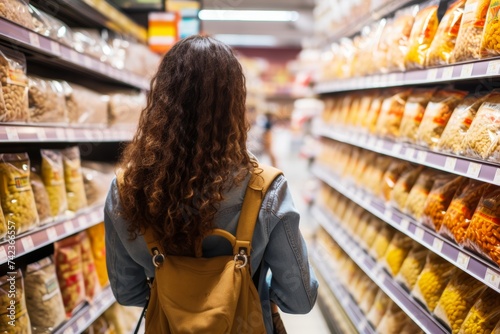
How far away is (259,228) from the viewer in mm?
1156

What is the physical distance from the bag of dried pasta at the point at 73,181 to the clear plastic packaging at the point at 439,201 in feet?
5.21

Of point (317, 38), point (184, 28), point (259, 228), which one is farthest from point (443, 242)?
point (317, 38)

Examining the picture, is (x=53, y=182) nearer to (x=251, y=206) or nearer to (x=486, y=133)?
(x=251, y=206)

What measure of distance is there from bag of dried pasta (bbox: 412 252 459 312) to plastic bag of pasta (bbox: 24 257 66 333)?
1512mm

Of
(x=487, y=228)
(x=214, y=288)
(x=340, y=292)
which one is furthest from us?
(x=340, y=292)

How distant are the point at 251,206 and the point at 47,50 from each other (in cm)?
108

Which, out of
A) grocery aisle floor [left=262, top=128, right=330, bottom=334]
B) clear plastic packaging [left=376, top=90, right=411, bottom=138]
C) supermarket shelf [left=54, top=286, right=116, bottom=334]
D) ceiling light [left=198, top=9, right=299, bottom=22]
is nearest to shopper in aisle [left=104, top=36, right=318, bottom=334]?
supermarket shelf [left=54, top=286, right=116, bottom=334]

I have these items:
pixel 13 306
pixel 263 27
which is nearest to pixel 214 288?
pixel 13 306

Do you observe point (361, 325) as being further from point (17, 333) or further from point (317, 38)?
point (317, 38)

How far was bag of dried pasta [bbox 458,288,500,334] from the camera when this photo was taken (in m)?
1.39

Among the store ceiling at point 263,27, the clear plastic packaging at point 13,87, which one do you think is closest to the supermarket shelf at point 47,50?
the clear plastic packaging at point 13,87

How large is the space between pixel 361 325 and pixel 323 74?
2.37 metres

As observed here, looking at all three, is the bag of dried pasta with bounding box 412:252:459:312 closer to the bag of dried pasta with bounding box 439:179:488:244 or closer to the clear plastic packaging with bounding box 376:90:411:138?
the bag of dried pasta with bounding box 439:179:488:244

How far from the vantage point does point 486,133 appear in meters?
1.45
